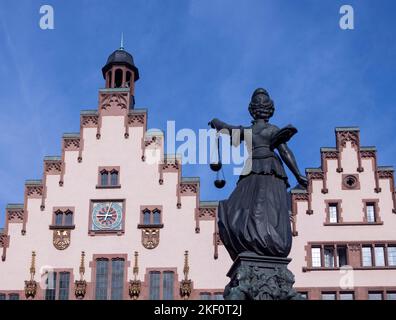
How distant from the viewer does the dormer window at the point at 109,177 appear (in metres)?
42.9

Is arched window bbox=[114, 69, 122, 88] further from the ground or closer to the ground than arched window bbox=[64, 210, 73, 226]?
further from the ground

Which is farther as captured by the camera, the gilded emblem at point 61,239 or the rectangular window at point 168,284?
the gilded emblem at point 61,239

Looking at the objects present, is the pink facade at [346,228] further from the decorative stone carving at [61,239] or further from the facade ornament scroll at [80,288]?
the decorative stone carving at [61,239]

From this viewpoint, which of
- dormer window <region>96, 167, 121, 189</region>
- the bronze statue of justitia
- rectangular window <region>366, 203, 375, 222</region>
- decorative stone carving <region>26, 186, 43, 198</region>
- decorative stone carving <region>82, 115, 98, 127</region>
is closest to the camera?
the bronze statue of justitia

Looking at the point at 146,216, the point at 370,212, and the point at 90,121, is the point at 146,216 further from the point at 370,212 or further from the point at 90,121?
the point at 370,212

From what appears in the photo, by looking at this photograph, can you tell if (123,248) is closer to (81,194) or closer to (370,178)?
(81,194)

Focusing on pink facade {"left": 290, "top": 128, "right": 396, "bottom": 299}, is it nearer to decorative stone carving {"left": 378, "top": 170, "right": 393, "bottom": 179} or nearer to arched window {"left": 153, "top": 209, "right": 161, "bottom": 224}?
decorative stone carving {"left": 378, "top": 170, "right": 393, "bottom": 179}

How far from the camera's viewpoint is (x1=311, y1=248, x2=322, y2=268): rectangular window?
135ft

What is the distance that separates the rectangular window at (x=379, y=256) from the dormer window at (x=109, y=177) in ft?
44.6

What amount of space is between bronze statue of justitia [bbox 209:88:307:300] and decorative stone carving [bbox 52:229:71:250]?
94.4ft

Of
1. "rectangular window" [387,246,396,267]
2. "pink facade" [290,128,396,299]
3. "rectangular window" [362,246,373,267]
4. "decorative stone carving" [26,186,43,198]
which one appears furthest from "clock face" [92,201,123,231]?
"rectangular window" [387,246,396,267]

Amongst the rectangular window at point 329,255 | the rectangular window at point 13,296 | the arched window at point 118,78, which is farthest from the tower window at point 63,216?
the rectangular window at point 329,255
